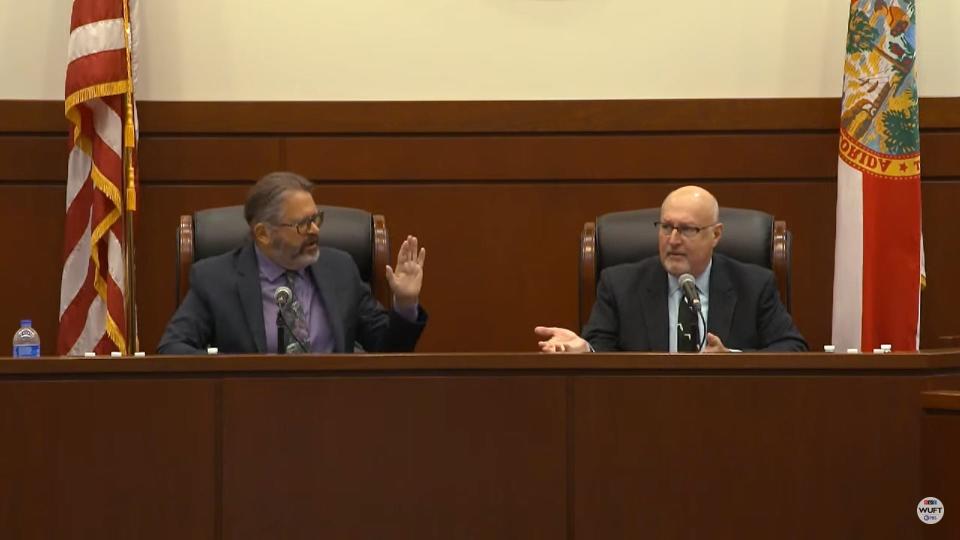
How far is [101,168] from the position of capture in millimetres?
5547

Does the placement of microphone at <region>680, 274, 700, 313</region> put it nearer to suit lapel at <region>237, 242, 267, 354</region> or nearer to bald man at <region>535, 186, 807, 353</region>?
bald man at <region>535, 186, 807, 353</region>

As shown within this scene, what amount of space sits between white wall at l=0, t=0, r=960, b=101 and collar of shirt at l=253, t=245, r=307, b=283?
1.71 metres

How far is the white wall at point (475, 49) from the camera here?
19.4 feet

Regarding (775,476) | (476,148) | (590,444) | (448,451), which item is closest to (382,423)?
(448,451)

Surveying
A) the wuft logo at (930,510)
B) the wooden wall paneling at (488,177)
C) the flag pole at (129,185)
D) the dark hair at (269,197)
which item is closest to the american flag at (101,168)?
the flag pole at (129,185)

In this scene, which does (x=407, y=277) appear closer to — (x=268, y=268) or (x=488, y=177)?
(x=268, y=268)

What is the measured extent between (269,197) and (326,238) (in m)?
0.35

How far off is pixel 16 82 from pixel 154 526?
131 inches

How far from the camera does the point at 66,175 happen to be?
230 inches

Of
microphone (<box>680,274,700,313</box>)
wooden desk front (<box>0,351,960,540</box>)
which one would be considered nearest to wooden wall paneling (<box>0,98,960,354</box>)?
microphone (<box>680,274,700,313</box>)

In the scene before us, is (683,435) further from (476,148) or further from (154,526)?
(476,148)

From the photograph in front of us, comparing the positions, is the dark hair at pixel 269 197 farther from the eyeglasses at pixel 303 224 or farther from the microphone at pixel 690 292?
the microphone at pixel 690 292

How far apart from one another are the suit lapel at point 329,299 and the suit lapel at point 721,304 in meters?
1.16

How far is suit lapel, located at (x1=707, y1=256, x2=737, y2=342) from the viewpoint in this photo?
4473 mm
